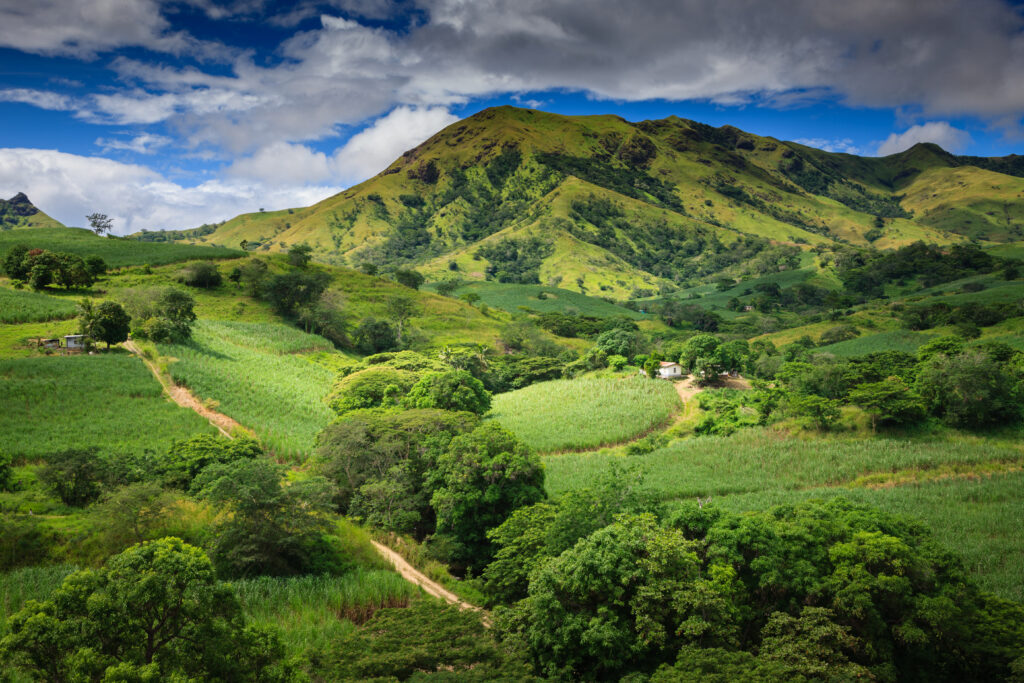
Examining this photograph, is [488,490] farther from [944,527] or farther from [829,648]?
[944,527]

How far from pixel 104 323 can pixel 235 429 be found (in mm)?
20988

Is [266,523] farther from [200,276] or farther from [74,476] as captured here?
[200,276]

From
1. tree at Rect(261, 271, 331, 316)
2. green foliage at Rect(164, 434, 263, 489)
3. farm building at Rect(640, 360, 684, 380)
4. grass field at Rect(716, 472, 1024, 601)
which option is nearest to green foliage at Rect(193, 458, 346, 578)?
green foliage at Rect(164, 434, 263, 489)

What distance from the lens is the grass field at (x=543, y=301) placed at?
158500mm

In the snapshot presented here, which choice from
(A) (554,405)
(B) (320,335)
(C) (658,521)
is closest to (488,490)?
(C) (658,521)

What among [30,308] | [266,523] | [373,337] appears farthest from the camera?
[373,337]

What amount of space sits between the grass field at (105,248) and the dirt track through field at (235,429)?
58753mm

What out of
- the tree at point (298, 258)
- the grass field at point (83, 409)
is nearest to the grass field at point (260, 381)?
the grass field at point (83, 409)

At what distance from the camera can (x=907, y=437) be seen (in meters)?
43.1

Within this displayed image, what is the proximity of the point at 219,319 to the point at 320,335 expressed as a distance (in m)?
14.7

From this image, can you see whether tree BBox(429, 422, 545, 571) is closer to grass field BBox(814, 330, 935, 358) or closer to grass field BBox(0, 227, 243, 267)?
grass field BBox(814, 330, 935, 358)

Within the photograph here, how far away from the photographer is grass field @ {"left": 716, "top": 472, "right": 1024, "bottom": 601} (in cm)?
2427

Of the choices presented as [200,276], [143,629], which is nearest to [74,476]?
[143,629]

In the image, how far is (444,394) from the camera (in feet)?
158
